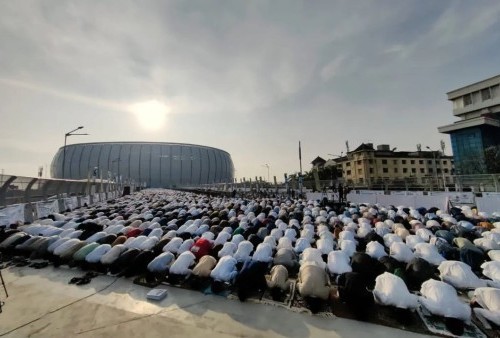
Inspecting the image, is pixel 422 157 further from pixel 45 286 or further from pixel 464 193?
pixel 45 286

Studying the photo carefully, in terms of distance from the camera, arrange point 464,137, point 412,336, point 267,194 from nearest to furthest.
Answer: point 412,336 < point 267,194 < point 464,137

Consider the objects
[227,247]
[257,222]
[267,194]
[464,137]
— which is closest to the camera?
[227,247]

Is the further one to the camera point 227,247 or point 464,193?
point 464,193

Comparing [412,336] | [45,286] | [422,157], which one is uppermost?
[422,157]

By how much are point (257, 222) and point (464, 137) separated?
6547cm

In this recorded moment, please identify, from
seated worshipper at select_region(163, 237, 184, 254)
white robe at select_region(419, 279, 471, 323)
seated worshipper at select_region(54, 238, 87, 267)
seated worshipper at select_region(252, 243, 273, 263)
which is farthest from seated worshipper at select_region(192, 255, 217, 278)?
white robe at select_region(419, 279, 471, 323)

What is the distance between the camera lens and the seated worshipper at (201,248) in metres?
13.4

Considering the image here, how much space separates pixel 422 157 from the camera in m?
96.4

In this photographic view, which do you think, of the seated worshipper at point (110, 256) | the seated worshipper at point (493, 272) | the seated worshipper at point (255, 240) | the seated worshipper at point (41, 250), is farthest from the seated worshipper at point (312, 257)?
the seated worshipper at point (41, 250)

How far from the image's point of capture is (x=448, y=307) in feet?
24.5

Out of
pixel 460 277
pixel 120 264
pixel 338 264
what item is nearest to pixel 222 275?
pixel 338 264

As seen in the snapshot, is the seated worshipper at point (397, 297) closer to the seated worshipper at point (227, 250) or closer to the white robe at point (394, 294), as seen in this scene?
the white robe at point (394, 294)

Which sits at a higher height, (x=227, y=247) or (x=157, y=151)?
(x=157, y=151)

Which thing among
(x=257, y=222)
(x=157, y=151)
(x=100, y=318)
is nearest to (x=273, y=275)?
(x=100, y=318)
